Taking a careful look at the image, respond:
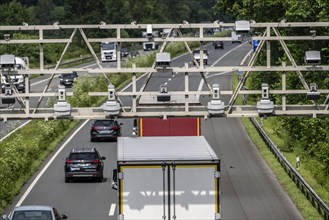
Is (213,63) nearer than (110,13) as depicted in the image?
Yes

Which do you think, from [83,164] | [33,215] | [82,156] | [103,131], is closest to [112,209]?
[83,164]

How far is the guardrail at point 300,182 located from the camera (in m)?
35.8

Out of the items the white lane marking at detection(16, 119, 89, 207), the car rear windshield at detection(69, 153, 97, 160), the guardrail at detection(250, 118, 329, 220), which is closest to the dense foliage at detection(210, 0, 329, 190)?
the guardrail at detection(250, 118, 329, 220)

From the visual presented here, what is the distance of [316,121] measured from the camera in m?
48.2

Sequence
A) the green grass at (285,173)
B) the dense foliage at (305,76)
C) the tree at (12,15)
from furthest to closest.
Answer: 1. the tree at (12,15)
2. the dense foliage at (305,76)
3. the green grass at (285,173)

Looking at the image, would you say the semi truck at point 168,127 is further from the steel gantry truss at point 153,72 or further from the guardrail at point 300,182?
the steel gantry truss at point 153,72

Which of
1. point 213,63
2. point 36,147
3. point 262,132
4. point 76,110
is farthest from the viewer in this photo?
point 213,63

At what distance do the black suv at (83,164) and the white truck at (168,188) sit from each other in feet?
57.7

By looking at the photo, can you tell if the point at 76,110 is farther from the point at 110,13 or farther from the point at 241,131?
the point at 110,13

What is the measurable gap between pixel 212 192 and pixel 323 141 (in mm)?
21766

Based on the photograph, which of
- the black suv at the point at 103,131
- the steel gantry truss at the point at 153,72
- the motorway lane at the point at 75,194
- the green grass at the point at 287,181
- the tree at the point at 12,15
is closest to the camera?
the steel gantry truss at the point at 153,72

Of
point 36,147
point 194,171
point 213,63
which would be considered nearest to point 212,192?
point 194,171

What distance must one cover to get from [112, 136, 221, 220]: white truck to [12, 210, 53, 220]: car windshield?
11.7 ft

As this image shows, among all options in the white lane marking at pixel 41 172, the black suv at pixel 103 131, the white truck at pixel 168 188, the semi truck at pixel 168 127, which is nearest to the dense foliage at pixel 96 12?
the white lane marking at pixel 41 172
